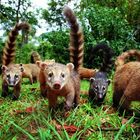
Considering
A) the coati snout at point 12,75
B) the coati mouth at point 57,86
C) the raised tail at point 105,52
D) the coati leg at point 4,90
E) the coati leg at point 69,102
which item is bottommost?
the coati leg at point 4,90

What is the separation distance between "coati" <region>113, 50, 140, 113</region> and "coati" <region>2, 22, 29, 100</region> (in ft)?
7.04

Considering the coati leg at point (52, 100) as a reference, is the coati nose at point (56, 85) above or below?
above

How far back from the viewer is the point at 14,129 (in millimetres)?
4113

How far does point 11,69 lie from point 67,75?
2.90 meters

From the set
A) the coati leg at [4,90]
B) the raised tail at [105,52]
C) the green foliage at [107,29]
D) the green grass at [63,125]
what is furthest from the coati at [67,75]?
the green foliage at [107,29]

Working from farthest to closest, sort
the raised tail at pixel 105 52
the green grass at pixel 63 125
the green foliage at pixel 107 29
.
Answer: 1. the green foliage at pixel 107 29
2. the raised tail at pixel 105 52
3. the green grass at pixel 63 125

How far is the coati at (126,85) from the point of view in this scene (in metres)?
5.44

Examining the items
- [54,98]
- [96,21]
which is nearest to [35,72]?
[96,21]

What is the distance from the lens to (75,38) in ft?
20.7

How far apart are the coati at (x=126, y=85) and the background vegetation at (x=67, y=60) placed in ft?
A: 0.89

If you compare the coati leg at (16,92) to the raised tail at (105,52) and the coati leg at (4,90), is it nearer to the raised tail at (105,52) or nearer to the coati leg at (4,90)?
the coati leg at (4,90)

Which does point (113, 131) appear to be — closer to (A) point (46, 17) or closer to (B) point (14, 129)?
(B) point (14, 129)

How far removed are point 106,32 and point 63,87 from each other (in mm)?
13402

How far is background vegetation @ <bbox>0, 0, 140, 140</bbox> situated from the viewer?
4.16m
